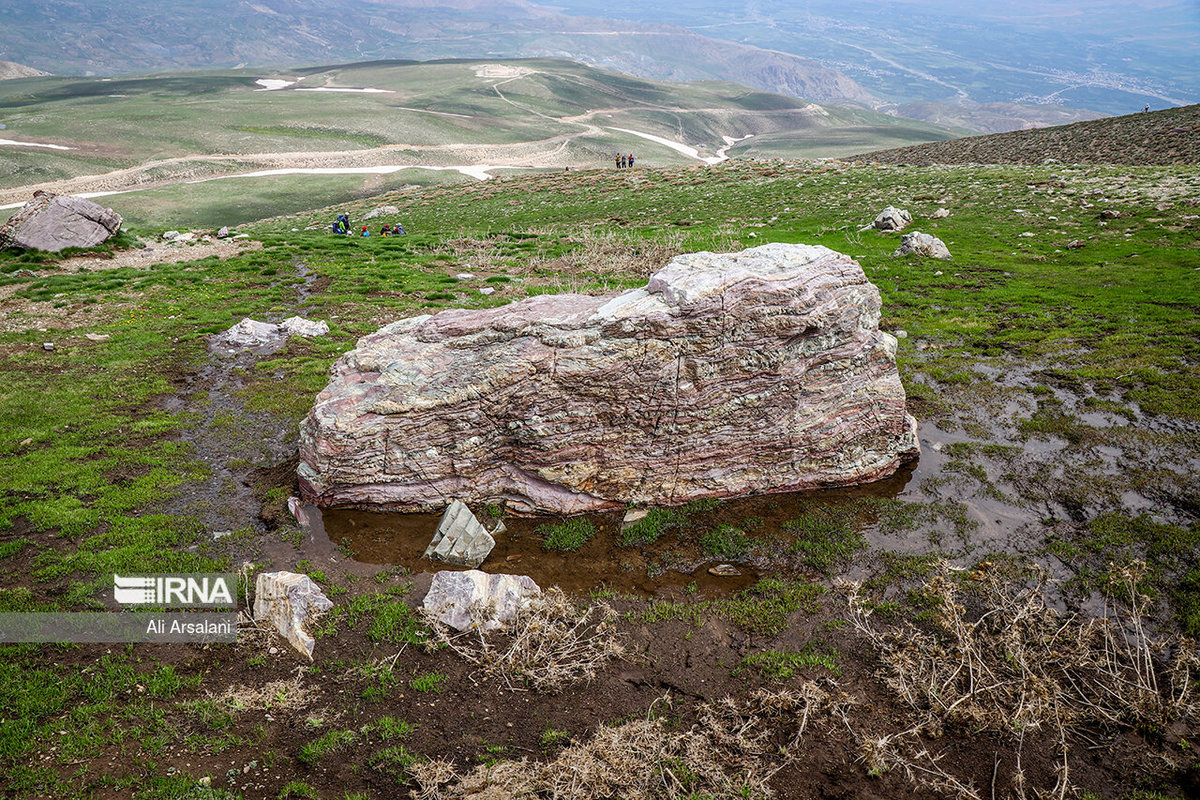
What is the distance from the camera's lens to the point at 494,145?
12069 cm

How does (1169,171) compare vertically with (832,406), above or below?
above

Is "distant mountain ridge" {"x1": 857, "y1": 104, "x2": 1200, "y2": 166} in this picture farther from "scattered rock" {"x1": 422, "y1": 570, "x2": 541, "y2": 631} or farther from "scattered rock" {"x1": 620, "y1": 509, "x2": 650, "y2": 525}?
"scattered rock" {"x1": 422, "y1": 570, "x2": 541, "y2": 631}

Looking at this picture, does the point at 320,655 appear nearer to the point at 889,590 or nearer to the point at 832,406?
the point at 889,590

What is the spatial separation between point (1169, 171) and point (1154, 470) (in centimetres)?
4149

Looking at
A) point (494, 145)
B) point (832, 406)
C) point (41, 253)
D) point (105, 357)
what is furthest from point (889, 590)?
point (494, 145)

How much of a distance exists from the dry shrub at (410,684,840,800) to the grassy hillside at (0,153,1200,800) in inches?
2.2

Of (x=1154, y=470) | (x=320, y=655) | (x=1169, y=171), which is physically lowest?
(x=320, y=655)

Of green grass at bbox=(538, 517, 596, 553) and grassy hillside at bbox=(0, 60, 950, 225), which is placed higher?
grassy hillside at bbox=(0, 60, 950, 225)

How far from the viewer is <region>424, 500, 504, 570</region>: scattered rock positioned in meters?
12.9

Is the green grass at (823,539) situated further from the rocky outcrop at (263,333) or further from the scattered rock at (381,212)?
the scattered rock at (381,212)

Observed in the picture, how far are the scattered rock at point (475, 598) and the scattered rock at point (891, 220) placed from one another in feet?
120

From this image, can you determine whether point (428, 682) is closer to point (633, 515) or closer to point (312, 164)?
point (633, 515)

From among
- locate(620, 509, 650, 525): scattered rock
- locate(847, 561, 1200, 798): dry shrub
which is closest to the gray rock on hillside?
locate(620, 509, 650, 525): scattered rock

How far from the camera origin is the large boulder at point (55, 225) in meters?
32.6
